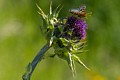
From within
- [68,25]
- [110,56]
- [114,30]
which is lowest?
[110,56]

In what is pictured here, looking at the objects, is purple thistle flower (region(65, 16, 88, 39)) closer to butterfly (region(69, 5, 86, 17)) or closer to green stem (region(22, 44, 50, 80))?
butterfly (region(69, 5, 86, 17))

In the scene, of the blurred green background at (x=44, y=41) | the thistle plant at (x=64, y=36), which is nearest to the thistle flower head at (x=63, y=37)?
the thistle plant at (x=64, y=36)

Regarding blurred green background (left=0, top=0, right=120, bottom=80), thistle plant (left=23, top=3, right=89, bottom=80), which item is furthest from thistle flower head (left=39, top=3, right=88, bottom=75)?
blurred green background (left=0, top=0, right=120, bottom=80)

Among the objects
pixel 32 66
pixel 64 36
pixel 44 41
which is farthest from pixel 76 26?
pixel 44 41

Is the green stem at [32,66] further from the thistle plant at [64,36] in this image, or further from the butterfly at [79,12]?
the butterfly at [79,12]

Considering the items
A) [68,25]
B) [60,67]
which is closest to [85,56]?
[60,67]

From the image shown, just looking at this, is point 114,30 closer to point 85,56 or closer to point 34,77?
point 85,56

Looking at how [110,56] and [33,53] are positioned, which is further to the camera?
[110,56]
